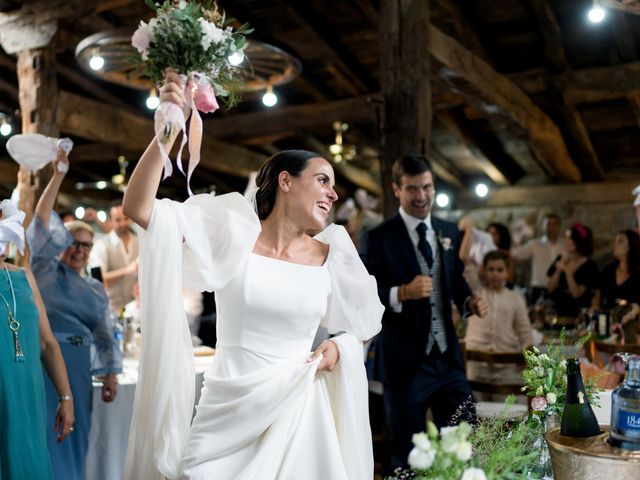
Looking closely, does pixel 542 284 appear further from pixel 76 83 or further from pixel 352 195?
pixel 76 83

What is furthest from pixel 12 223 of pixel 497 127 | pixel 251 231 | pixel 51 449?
pixel 497 127

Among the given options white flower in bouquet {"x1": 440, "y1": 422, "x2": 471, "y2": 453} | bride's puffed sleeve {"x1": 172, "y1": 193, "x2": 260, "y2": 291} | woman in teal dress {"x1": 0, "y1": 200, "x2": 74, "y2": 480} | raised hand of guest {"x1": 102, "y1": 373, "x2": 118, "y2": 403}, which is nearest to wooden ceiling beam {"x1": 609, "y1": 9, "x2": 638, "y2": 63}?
raised hand of guest {"x1": 102, "y1": 373, "x2": 118, "y2": 403}

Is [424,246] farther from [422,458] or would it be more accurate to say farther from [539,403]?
[422,458]

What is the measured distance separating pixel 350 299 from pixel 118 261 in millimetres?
4529

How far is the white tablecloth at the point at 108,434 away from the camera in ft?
11.9

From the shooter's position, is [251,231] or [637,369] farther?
[251,231]

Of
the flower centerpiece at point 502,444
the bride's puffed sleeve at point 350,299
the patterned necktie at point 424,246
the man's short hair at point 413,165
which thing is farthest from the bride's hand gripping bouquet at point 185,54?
the patterned necktie at point 424,246

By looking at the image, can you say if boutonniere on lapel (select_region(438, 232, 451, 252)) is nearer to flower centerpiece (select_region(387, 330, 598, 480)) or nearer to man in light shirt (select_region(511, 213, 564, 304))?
A: flower centerpiece (select_region(387, 330, 598, 480))

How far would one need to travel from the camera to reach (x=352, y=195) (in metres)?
12.3

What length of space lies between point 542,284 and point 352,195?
15.1ft

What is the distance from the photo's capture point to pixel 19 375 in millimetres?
2314

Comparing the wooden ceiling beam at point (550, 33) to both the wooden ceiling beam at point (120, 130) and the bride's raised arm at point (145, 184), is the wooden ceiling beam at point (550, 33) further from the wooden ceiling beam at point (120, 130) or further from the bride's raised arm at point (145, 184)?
the bride's raised arm at point (145, 184)

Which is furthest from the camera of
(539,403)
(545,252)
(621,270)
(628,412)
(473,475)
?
(545,252)

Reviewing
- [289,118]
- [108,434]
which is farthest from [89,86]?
[108,434]
